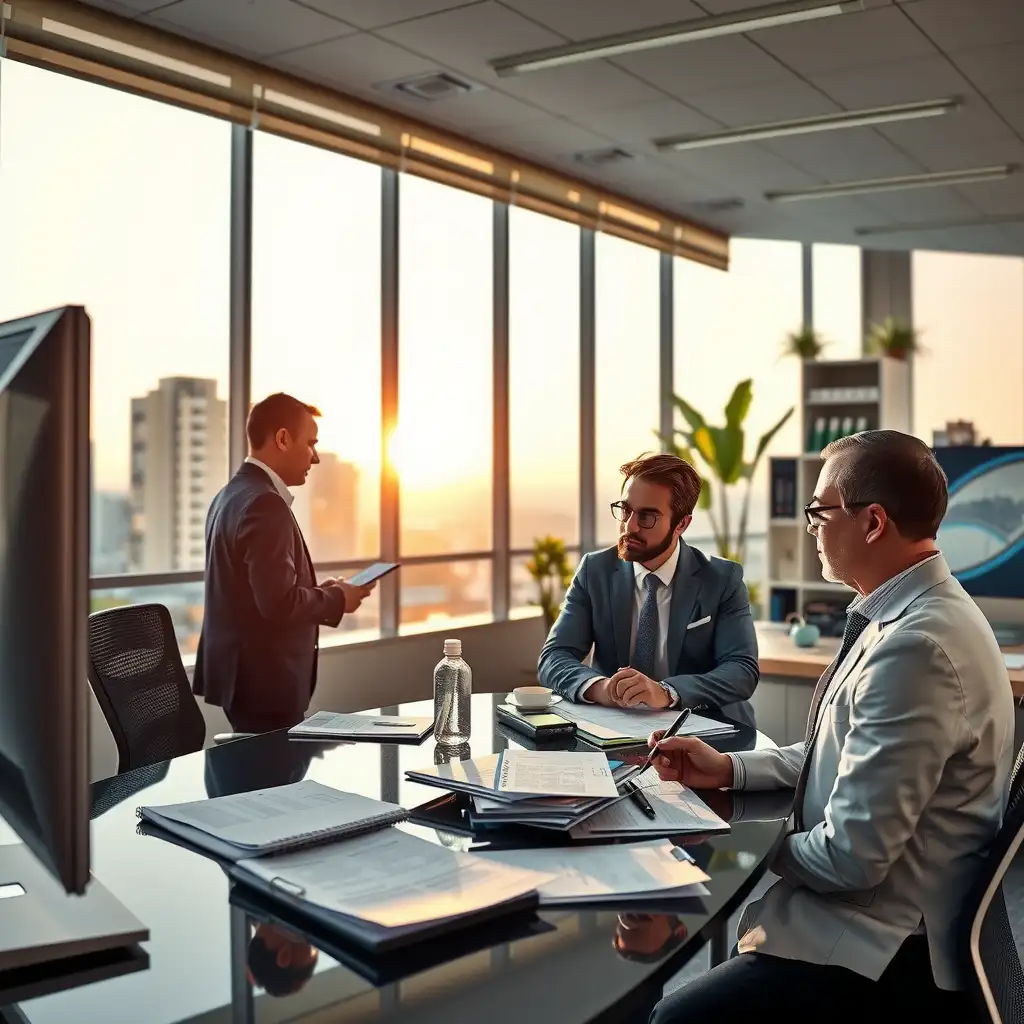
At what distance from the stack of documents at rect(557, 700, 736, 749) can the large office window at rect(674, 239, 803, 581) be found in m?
5.52

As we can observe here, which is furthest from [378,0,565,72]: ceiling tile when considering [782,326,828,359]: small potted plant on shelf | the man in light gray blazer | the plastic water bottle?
the man in light gray blazer

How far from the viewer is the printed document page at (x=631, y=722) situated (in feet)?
7.08

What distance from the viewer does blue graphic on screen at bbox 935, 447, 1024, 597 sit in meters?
3.65

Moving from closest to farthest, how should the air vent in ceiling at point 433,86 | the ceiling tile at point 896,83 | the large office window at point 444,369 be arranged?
1. the ceiling tile at point 896,83
2. the air vent in ceiling at point 433,86
3. the large office window at point 444,369

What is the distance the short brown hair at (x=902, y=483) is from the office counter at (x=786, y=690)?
2007 mm

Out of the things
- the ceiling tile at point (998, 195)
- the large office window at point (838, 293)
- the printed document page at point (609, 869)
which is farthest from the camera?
the large office window at point (838, 293)

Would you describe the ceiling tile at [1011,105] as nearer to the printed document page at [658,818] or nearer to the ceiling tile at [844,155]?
the ceiling tile at [844,155]

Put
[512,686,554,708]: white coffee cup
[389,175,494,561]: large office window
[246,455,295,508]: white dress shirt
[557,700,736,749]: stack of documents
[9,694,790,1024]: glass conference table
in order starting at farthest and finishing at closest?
1. [389,175,494,561]: large office window
2. [246,455,295,508]: white dress shirt
3. [512,686,554,708]: white coffee cup
4. [557,700,736,749]: stack of documents
5. [9,694,790,1024]: glass conference table

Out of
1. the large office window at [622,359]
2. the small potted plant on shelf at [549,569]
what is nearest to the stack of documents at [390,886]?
the small potted plant on shelf at [549,569]

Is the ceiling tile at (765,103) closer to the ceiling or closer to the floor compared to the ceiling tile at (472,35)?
closer to the ceiling

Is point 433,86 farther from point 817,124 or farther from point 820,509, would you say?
point 820,509

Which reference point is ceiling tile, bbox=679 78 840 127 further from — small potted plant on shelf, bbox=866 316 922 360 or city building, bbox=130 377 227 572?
city building, bbox=130 377 227 572

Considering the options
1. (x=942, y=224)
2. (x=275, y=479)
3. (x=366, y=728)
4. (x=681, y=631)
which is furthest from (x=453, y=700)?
(x=942, y=224)

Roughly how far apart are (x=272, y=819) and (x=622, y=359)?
637 centimetres
